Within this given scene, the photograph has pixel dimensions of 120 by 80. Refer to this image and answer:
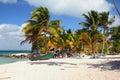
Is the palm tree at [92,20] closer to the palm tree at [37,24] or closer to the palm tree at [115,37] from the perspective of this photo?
the palm tree at [37,24]

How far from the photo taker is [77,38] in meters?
47.8

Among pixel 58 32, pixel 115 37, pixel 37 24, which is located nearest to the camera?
pixel 37 24

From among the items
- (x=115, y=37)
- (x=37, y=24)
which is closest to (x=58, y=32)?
(x=37, y=24)

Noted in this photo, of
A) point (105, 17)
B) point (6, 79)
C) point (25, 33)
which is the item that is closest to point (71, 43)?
point (105, 17)

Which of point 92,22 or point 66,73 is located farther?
point 92,22

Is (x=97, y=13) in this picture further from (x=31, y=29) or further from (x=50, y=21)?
(x=31, y=29)

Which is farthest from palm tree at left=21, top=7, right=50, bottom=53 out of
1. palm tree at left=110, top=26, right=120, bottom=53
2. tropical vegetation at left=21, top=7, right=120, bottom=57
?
palm tree at left=110, top=26, right=120, bottom=53

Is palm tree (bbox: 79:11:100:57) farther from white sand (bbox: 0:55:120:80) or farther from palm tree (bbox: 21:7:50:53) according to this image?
white sand (bbox: 0:55:120:80)

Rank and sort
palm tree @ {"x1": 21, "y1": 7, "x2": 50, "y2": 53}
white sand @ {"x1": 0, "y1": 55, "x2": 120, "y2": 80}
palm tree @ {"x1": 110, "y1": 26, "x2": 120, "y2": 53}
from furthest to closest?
palm tree @ {"x1": 110, "y1": 26, "x2": 120, "y2": 53}
palm tree @ {"x1": 21, "y1": 7, "x2": 50, "y2": 53}
white sand @ {"x1": 0, "y1": 55, "x2": 120, "y2": 80}

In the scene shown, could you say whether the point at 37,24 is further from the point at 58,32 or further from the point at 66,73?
the point at 66,73

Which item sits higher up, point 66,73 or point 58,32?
point 58,32

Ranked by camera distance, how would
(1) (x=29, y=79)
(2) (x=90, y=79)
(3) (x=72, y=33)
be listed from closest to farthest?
1. (2) (x=90, y=79)
2. (1) (x=29, y=79)
3. (3) (x=72, y=33)

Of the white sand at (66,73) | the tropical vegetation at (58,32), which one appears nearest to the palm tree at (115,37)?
the tropical vegetation at (58,32)

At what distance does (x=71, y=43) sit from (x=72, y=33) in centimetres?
288
